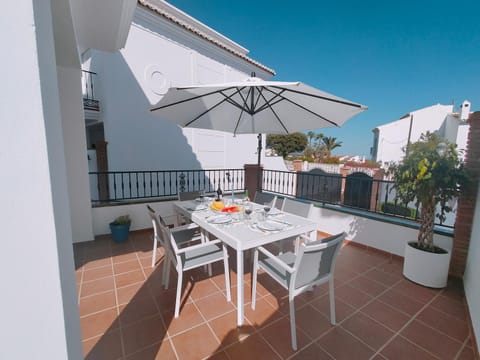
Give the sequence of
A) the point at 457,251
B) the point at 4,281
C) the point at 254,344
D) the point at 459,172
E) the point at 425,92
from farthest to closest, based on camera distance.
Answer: the point at 425,92 < the point at 457,251 < the point at 459,172 < the point at 254,344 < the point at 4,281

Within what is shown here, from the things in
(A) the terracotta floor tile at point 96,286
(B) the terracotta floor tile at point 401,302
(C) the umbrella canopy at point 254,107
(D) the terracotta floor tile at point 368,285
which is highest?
(C) the umbrella canopy at point 254,107

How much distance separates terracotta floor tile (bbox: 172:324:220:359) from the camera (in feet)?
5.25

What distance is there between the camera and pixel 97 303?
2119mm

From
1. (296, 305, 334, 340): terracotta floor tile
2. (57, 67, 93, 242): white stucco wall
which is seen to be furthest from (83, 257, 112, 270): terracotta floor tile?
(296, 305, 334, 340): terracotta floor tile

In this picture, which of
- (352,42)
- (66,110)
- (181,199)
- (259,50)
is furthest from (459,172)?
(259,50)

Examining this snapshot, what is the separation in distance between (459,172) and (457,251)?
3.36 feet

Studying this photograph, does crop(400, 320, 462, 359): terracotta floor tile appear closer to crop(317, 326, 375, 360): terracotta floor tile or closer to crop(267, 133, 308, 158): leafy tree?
crop(317, 326, 375, 360): terracotta floor tile

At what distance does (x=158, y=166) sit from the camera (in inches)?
226

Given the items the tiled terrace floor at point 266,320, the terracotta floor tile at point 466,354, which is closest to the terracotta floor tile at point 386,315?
the tiled terrace floor at point 266,320

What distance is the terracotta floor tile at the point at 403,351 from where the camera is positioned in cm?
162

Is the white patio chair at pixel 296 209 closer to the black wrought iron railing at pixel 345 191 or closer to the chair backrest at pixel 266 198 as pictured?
the chair backrest at pixel 266 198

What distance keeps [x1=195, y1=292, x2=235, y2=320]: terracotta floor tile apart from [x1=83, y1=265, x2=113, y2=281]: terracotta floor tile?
4.37 ft

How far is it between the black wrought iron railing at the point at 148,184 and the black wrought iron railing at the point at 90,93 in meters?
1.69

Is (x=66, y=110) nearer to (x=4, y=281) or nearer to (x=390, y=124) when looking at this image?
(x=4, y=281)
